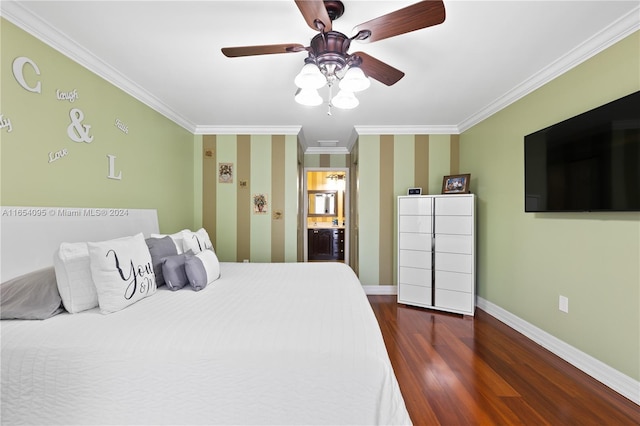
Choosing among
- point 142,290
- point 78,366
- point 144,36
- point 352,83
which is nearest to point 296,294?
point 142,290

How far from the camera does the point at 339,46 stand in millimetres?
1595

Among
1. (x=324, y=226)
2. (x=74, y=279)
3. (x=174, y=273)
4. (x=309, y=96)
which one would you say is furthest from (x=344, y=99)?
(x=324, y=226)

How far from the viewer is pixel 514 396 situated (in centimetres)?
183

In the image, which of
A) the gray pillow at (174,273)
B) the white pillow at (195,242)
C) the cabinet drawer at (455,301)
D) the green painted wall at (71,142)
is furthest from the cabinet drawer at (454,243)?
the green painted wall at (71,142)

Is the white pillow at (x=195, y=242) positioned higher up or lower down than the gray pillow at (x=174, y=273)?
higher up

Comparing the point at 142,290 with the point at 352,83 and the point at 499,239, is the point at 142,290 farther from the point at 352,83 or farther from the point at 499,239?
the point at 499,239

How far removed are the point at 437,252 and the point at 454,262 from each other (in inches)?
8.7

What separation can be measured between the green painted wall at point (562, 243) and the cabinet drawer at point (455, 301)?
33 centimetres

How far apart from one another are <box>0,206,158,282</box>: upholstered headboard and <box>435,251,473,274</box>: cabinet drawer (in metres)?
3.45

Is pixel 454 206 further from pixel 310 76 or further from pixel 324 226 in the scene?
pixel 324 226

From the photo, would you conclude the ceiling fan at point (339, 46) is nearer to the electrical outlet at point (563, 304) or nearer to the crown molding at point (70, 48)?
the crown molding at point (70, 48)

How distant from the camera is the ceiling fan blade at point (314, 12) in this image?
4.11 feet

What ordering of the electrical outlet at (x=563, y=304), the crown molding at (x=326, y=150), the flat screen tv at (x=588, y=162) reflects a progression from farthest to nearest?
the crown molding at (x=326, y=150)
the electrical outlet at (x=563, y=304)
the flat screen tv at (x=588, y=162)

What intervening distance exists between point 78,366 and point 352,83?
1977mm
